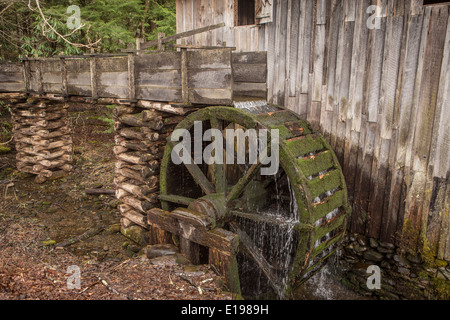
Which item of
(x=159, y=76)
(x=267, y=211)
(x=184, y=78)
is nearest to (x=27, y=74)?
(x=159, y=76)

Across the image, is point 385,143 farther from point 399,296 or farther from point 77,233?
point 77,233

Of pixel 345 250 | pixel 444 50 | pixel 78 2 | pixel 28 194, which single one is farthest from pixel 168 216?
pixel 78 2

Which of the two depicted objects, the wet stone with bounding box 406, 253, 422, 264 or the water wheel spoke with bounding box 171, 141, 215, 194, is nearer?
the wet stone with bounding box 406, 253, 422, 264

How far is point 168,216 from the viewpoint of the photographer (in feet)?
17.1

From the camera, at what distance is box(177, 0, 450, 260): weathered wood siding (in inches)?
183

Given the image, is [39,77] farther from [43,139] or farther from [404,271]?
[404,271]

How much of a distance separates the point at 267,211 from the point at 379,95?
247cm

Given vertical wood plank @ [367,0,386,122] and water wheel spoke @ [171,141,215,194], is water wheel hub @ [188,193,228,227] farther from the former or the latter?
vertical wood plank @ [367,0,386,122]

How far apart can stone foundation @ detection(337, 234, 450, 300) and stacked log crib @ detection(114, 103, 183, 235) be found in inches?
136

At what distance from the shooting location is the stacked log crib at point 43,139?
9594mm

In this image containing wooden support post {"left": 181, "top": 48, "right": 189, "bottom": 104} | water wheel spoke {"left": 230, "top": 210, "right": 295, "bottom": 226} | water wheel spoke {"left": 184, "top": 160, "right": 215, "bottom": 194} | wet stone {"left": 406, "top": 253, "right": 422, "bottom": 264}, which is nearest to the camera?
water wheel spoke {"left": 230, "top": 210, "right": 295, "bottom": 226}

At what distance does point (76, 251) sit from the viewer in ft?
19.9

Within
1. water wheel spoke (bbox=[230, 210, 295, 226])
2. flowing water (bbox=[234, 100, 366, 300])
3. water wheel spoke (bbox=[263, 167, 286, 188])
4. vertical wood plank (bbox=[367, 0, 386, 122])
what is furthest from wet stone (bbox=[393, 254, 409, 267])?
water wheel spoke (bbox=[263, 167, 286, 188])

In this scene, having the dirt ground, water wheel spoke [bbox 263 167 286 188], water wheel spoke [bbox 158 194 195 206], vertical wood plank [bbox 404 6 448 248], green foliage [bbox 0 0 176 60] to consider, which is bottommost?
the dirt ground
